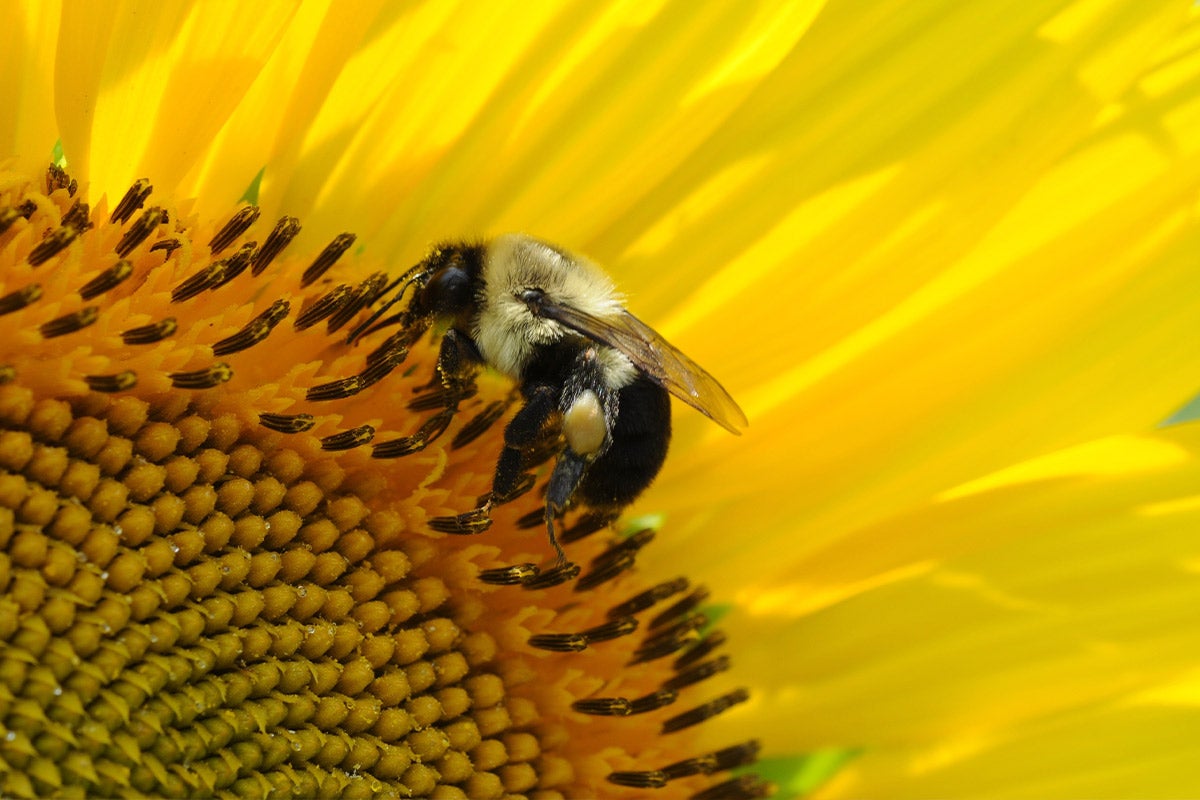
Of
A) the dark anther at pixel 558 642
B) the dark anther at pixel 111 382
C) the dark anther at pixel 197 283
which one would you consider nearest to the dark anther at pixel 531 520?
the dark anther at pixel 558 642

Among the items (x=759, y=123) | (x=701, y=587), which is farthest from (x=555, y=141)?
(x=701, y=587)

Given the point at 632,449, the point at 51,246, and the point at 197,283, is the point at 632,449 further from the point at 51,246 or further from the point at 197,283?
the point at 51,246

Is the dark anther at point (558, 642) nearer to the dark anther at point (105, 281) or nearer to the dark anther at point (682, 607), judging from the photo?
the dark anther at point (682, 607)

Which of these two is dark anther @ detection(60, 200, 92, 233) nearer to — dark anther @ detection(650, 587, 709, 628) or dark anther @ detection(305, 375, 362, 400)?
dark anther @ detection(305, 375, 362, 400)

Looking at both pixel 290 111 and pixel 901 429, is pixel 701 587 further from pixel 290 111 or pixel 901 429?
pixel 290 111

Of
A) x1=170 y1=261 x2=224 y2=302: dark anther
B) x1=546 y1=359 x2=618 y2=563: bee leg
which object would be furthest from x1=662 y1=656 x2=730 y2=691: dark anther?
x1=170 y1=261 x2=224 y2=302: dark anther

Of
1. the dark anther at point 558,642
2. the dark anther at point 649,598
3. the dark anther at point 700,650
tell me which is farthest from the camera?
the dark anther at point 700,650

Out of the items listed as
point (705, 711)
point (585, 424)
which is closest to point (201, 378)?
point (585, 424)
